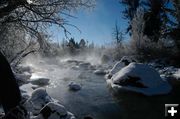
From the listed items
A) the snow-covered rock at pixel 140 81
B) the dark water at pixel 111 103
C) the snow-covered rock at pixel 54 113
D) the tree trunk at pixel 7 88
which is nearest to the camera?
the tree trunk at pixel 7 88

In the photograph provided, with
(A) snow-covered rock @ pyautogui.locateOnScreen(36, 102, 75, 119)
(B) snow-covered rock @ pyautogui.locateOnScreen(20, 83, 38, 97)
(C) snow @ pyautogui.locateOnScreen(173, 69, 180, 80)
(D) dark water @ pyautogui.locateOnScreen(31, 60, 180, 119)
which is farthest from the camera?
(C) snow @ pyautogui.locateOnScreen(173, 69, 180, 80)

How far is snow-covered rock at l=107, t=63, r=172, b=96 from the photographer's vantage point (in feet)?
57.6

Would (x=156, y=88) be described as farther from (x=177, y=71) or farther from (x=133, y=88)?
(x=177, y=71)

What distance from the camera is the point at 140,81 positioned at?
60.4 feet

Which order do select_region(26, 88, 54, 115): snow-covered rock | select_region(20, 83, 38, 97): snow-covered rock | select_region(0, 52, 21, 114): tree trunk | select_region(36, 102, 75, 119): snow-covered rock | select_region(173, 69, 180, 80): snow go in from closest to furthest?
1. select_region(0, 52, 21, 114): tree trunk
2. select_region(36, 102, 75, 119): snow-covered rock
3. select_region(26, 88, 54, 115): snow-covered rock
4. select_region(20, 83, 38, 97): snow-covered rock
5. select_region(173, 69, 180, 80): snow

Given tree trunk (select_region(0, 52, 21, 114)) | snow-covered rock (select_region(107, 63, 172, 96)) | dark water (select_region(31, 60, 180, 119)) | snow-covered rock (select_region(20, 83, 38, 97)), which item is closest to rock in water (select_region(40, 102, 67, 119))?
dark water (select_region(31, 60, 180, 119))

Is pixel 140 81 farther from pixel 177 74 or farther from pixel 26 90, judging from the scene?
pixel 177 74

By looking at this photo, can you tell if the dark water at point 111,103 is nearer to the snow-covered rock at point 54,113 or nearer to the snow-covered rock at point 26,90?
the snow-covered rock at point 54,113

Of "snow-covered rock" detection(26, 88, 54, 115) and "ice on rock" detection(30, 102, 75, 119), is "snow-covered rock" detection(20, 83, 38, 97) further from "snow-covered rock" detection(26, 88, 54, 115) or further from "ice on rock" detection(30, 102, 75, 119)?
"ice on rock" detection(30, 102, 75, 119)

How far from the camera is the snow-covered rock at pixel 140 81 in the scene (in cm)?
1755

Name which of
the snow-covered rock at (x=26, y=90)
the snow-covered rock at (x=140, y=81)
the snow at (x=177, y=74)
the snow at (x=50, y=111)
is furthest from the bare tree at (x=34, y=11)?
the snow at (x=177, y=74)

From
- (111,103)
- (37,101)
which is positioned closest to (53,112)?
(37,101)

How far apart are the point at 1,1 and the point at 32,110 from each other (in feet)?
23.7

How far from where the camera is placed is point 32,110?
38.4ft
